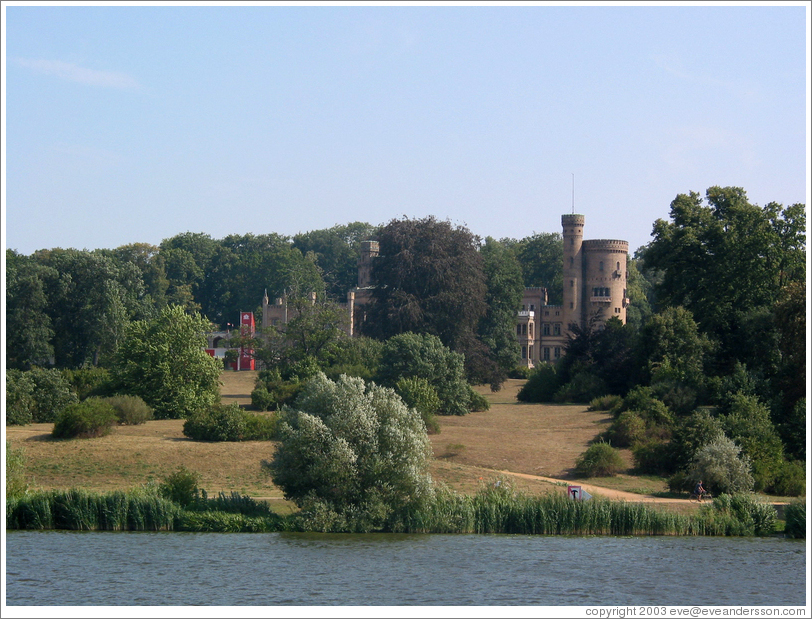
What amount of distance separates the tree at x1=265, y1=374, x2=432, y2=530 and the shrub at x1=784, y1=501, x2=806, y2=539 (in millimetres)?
11295

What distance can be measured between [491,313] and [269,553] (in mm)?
57115

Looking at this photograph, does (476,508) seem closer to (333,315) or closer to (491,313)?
(333,315)

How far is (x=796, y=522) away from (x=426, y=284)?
41.6 m

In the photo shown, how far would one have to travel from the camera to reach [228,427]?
45344 mm

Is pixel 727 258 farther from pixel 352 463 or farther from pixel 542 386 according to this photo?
pixel 352 463

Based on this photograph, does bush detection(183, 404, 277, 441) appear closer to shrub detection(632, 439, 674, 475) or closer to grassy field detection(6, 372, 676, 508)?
grassy field detection(6, 372, 676, 508)

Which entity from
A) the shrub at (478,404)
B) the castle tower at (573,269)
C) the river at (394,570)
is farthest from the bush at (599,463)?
the castle tower at (573,269)

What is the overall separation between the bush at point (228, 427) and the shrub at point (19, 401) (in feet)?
27.0

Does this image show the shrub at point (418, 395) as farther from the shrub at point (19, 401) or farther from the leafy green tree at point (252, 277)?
the leafy green tree at point (252, 277)

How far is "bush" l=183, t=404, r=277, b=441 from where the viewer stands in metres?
45.3

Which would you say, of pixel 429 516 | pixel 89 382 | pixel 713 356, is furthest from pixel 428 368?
pixel 429 516

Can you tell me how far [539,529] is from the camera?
3095 centimetres

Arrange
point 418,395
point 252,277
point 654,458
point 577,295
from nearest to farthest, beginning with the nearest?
point 654,458
point 418,395
point 577,295
point 252,277

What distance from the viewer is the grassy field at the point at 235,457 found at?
38.4 metres
